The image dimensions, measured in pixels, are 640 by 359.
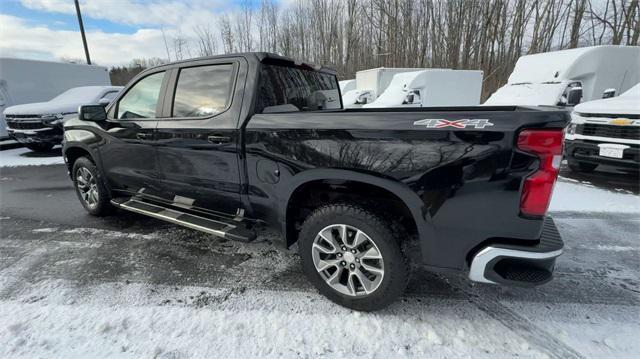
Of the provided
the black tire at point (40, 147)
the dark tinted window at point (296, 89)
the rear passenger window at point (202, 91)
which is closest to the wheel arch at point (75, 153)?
the rear passenger window at point (202, 91)

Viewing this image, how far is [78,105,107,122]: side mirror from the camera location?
3611 mm

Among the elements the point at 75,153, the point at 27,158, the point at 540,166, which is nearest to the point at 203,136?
the point at 540,166

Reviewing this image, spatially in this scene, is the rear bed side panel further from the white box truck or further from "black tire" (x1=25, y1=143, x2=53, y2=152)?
the white box truck

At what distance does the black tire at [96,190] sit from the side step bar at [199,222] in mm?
540

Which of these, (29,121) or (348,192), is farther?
(29,121)

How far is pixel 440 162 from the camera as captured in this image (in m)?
1.92

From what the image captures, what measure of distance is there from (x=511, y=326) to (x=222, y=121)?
2.67 metres

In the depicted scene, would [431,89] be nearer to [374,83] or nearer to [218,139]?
[374,83]

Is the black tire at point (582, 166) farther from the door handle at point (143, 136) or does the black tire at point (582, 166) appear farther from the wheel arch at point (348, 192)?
the door handle at point (143, 136)

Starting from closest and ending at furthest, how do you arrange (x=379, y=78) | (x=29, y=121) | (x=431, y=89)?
1. (x=29, y=121)
2. (x=431, y=89)
3. (x=379, y=78)

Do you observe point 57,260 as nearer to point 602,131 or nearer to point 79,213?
point 79,213

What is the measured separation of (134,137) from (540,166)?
3.54 meters

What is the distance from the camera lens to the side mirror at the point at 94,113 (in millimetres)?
3611

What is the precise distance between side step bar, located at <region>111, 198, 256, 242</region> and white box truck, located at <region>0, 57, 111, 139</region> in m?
10.3
